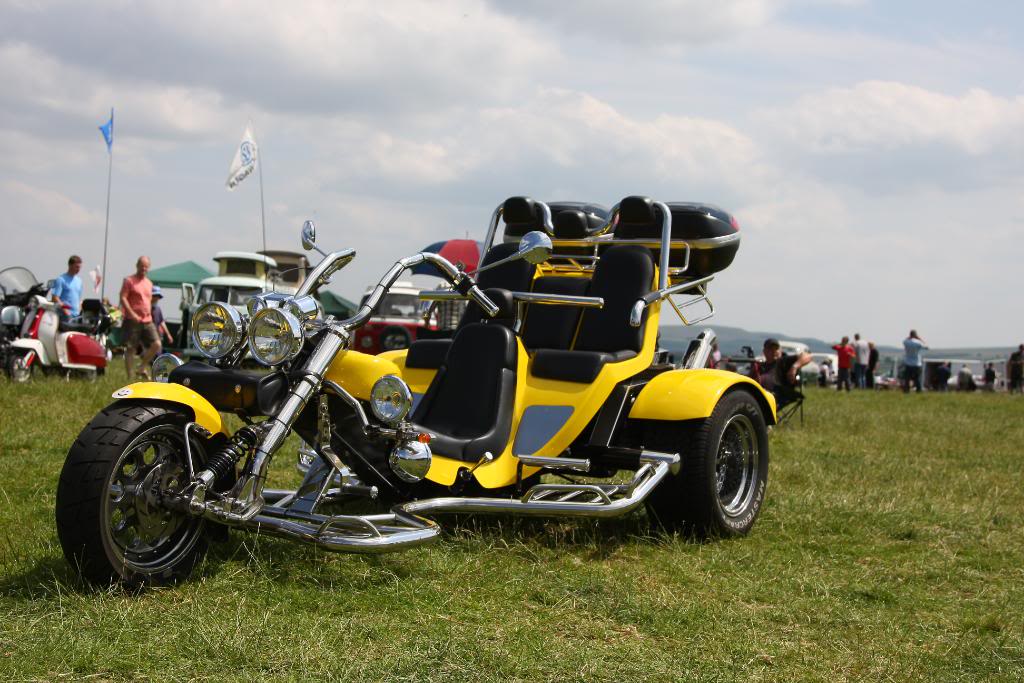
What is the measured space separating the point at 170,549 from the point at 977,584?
11.5 feet

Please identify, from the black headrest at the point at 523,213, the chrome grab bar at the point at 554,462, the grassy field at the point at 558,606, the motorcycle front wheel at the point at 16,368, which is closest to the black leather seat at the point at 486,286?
the black headrest at the point at 523,213

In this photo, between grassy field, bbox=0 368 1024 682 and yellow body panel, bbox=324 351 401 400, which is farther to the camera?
yellow body panel, bbox=324 351 401 400

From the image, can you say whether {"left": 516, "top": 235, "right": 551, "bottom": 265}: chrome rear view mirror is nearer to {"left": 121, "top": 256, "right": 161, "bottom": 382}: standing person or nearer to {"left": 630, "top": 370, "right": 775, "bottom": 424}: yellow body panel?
{"left": 630, "top": 370, "right": 775, "bottom": 424}: yellow body panel

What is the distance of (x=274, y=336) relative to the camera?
4.04 meters

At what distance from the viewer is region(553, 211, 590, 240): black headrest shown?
6809mm

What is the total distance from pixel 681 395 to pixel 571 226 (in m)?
1.75

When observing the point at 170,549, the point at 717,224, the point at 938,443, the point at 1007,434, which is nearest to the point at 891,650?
the point at 170,549

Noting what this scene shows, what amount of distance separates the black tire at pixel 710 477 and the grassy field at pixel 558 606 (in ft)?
0.46

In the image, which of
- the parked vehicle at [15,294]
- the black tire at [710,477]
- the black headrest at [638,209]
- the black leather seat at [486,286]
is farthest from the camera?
the parked vehicle at [15,294]

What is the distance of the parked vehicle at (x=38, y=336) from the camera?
1193 centimetres

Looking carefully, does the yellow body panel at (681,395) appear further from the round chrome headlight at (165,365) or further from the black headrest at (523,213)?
the round chrome headlight at (165,365)

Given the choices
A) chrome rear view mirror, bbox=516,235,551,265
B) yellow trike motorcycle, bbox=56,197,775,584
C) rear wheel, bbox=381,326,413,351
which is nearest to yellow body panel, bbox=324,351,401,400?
yellow trike motorcycle, bbox=56,197,775,584

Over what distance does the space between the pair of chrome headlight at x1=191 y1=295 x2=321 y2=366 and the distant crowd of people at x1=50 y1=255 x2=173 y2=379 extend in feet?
30.2

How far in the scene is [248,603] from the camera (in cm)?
387
